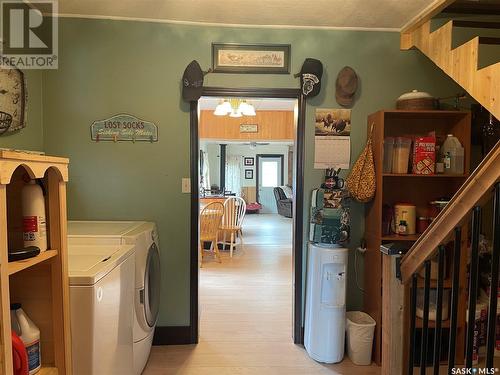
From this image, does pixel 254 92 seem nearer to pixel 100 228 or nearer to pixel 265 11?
pixel 265 11

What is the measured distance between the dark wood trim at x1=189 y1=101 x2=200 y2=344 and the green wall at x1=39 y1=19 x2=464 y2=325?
0.13 ft

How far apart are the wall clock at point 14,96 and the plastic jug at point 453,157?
291 cm

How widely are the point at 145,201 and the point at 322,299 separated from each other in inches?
59.3

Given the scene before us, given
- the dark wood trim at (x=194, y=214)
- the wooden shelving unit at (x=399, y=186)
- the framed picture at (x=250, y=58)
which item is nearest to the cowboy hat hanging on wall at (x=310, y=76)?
the framed picture at (x=250, y=58)

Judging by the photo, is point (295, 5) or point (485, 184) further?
point (295, 5)

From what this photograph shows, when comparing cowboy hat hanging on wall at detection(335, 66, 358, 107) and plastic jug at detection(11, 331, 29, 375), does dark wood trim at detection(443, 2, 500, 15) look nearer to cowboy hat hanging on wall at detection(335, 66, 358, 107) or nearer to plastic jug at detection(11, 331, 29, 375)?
cowboy hat hanging on wall at detection(335, 66, 358, 107)

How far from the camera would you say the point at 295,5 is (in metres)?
2.12

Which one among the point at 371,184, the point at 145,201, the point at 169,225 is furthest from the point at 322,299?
the point at 145,201

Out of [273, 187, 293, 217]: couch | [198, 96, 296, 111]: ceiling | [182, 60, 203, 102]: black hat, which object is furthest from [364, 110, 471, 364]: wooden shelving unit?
[273, 187, 293, 217]: couch

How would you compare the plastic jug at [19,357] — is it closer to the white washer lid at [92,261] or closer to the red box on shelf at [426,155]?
the white washer lid at [92,261]

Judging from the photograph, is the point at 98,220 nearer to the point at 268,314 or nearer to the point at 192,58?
the point at 192,58

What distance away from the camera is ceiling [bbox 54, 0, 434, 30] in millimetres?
2098

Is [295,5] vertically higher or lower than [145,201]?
higher

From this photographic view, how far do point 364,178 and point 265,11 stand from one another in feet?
4.45
